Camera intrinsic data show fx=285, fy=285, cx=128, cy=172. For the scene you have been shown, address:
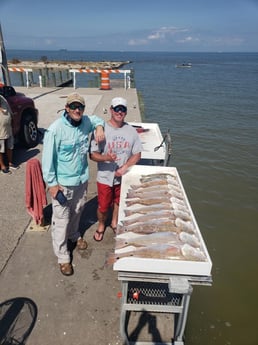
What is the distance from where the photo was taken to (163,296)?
3.13 metres

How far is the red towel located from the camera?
4375mm

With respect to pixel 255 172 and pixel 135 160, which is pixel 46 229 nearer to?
pixel 135 160

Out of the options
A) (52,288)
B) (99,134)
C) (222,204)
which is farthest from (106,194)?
(222,204)

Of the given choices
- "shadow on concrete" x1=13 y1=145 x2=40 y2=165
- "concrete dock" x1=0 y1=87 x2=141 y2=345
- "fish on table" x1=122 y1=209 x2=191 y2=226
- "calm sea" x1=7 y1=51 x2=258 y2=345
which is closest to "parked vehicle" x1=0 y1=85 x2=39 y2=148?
"shadow on concrete" x1=13 y1=145 x2=40 y2=165

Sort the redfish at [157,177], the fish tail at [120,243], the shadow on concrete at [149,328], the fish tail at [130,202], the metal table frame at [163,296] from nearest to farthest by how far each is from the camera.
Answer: the metal table frame at [163,296]
the fish tail at [120,243]
the shadow on concrete at [149,328]
the fish tail at [130,202]
the redfish at [157,177]

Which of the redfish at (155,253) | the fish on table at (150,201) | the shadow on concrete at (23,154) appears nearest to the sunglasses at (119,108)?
the fish on table at (150,201)

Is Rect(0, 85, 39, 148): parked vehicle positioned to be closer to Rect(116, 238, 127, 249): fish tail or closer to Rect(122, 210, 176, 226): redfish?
Rect(122, 210, 176, 226): redfish

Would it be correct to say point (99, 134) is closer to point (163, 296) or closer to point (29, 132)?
point (163, 296)

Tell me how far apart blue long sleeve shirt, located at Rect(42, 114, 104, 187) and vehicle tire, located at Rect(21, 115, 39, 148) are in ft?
16.2

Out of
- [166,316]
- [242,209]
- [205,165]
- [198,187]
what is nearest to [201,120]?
[205,165]

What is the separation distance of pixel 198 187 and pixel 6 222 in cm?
590

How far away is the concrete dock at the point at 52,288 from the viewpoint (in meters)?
3.07

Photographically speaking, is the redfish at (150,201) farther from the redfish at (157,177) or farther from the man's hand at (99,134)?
the man's hand at (99,134)

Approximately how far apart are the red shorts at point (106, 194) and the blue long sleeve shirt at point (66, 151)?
45cm
